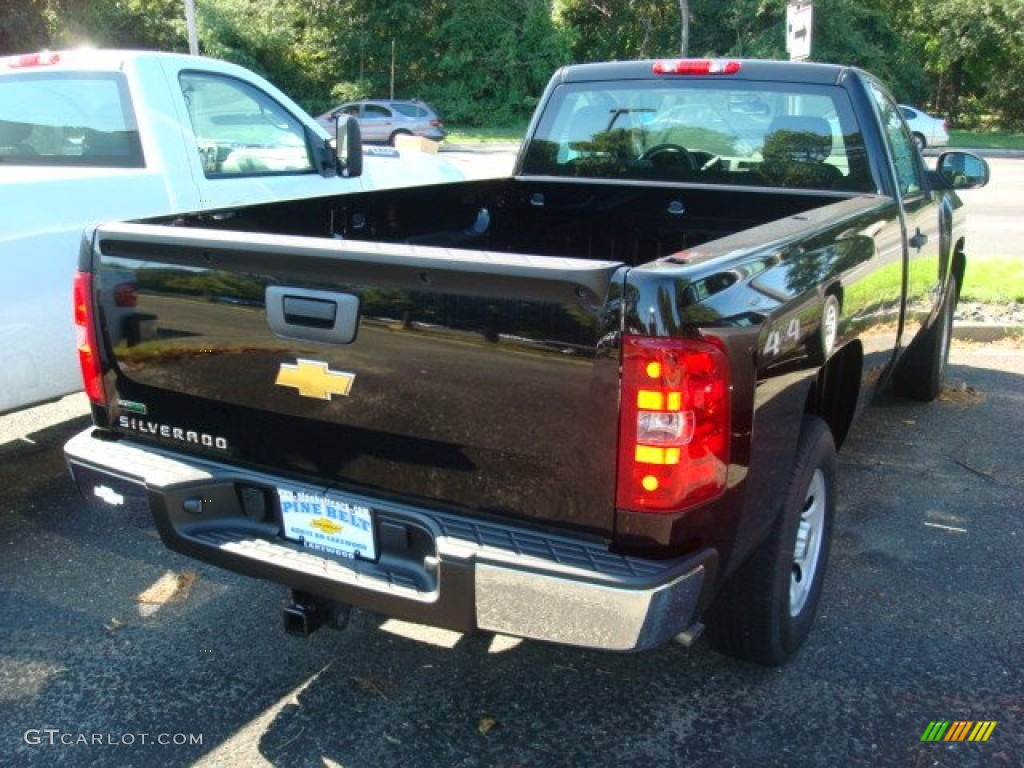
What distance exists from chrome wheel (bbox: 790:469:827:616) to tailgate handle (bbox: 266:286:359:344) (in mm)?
1622

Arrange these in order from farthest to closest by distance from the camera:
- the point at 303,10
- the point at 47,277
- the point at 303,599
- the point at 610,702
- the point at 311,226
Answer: the point at 303,10 < the point at 47,277 < the point at 311,226 < the point at 610,702 < the point at 303,599

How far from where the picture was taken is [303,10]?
1593 inches

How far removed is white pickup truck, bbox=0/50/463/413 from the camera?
13.5 feet

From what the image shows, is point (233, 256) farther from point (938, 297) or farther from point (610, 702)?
point (938, 297)

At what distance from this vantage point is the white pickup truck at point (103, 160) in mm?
4113

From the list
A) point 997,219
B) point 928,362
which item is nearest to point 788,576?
point 928,362

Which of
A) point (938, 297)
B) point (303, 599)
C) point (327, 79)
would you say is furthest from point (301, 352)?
point (327, 79)

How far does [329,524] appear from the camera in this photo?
260 cm

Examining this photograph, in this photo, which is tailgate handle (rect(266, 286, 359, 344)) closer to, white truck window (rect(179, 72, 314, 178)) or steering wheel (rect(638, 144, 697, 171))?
steering wheel (rect(638, 144, 697, 171))

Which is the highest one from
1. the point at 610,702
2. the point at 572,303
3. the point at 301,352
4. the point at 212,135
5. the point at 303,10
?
the point at 303,10

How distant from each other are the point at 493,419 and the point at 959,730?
172 centimetres

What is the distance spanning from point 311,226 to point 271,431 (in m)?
1.43

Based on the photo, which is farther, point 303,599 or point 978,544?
point 978,544

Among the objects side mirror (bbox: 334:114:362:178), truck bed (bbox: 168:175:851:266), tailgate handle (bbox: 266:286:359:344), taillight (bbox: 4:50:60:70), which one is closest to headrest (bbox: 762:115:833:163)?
truck bed (bbox: 168:175:851:266)
